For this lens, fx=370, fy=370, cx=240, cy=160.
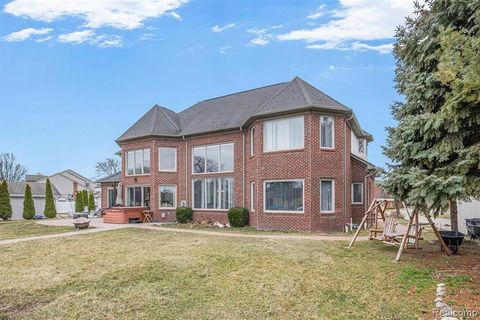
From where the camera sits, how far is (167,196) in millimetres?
22656

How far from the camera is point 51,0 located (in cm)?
1312

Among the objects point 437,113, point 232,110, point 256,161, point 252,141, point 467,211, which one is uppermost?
point 232,110

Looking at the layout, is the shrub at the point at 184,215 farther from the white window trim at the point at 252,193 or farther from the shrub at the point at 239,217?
the white window trim at the point at 252,193

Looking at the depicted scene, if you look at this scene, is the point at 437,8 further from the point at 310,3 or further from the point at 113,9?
the point at 113,9

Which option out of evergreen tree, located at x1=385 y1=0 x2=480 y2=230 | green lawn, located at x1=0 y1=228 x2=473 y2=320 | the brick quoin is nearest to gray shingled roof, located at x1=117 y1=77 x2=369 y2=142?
the brick quoin

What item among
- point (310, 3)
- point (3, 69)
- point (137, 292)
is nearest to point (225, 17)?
point (310, 3)

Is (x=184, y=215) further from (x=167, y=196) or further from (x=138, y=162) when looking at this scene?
(x=138, y=162)

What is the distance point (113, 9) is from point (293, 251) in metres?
10.9

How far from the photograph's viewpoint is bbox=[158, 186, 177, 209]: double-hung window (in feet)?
73.7

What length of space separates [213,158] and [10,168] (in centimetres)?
5676

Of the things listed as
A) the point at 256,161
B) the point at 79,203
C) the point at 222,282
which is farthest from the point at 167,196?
the point at 79,203

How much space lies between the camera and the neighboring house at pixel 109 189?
2862 centimetres

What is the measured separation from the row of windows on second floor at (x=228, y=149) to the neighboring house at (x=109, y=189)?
5.22 meters

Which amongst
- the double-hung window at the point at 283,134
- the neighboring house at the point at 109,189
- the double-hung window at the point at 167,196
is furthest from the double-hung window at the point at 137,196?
the double-hung window at the point at 283,134
